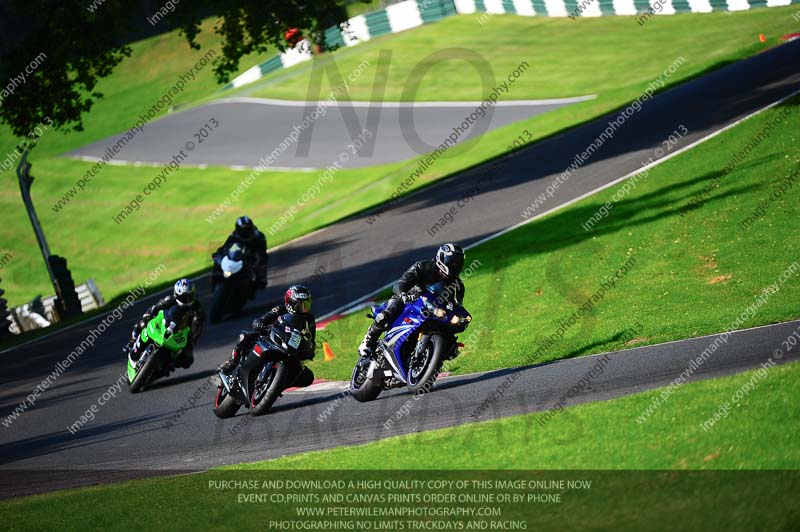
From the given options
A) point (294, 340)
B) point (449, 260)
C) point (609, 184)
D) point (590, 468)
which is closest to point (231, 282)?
point (294, 340)

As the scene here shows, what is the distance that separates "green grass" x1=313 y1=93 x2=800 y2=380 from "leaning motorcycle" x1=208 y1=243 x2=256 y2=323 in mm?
2255

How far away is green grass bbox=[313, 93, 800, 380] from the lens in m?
13.6

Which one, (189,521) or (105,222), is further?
(105,222)

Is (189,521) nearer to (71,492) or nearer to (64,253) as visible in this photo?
(71,492)

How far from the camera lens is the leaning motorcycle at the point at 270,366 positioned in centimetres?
1175

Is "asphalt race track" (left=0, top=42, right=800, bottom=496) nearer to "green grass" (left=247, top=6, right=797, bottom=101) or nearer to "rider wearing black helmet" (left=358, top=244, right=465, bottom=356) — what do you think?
"rider wearing black helmet" (left=358, top=244, right=465, bottom=356)

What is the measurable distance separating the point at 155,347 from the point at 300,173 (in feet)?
75.8

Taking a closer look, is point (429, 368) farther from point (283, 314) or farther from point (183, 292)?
point (183, 292)

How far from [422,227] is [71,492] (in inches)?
565

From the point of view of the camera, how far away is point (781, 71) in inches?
1118

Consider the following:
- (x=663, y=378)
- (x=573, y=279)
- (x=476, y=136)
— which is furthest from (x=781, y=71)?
(x=663, y=378)

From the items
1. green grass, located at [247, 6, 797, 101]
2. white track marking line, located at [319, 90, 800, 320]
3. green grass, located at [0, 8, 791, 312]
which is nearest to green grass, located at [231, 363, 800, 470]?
white track marking line, located at [319, 90, 800, 320]

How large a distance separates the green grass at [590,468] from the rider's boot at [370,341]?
2351 millimetres

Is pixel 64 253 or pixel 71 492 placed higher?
pixel 71 492
